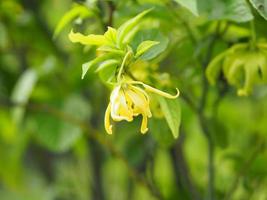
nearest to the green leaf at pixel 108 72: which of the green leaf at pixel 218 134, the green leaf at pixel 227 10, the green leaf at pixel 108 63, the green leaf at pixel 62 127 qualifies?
the green leaf at pixel 108 63

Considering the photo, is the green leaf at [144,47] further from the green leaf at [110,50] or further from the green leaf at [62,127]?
the green leaf at [62,127]

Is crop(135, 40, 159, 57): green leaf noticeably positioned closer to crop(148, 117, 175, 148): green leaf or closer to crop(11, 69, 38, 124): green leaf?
crop(148, 117, 175, 148): green leaf

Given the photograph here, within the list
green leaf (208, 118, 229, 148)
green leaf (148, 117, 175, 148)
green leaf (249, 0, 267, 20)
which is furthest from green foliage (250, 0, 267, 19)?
green leaf (208, 118, 229, 148)

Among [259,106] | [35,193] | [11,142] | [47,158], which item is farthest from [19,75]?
[35,193]

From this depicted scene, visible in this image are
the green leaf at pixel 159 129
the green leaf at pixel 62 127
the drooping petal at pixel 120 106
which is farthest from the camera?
the green leaf at pixel 62 127

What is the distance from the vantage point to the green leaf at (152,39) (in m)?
0.61

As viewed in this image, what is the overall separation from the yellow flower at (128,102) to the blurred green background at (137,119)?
14 cm

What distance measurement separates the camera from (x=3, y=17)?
123cm

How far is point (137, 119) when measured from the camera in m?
1.26

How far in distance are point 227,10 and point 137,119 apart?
605 millimetres

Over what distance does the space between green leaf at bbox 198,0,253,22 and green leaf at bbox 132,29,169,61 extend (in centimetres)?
6

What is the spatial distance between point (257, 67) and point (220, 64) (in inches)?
2.0

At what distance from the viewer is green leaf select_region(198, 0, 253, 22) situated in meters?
0.66

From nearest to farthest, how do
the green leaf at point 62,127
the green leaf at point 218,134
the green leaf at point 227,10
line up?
the green leaf at point 227,10
the green leaf at point 218,134
the green leaf at point 62,127
